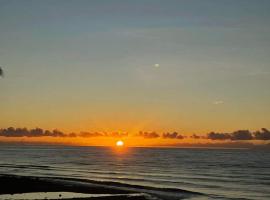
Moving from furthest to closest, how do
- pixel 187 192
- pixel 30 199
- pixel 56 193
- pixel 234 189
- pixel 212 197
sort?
pixel 234 189 → pixel 187 192 → pixel 212 197 → pixel 56 193 → pixel 30 199

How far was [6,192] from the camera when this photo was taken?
4875 cm

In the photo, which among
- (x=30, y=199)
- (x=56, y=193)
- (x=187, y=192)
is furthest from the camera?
(x=187, y=192)

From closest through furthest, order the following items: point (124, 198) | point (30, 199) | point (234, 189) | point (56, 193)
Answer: point (30, 199) → point (124, 198) → point (56, 193) → point (234, 189)

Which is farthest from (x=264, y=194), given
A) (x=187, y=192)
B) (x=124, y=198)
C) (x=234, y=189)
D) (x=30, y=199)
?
(x=30, y=199)

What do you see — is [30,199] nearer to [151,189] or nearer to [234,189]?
[151,189]

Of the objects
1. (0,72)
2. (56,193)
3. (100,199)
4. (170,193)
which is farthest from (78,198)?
(0,72)

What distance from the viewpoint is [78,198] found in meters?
46.5

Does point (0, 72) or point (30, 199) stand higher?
point (0, 72)

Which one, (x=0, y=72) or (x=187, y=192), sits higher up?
(x=0, y=72)

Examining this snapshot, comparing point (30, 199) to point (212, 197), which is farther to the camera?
point (212, 197)

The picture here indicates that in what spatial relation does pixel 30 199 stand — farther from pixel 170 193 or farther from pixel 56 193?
pixel 170 193

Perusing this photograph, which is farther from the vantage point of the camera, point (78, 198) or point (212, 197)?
point (212, 197)

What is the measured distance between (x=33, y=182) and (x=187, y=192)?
20273 mm

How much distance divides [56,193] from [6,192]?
5.58 m
